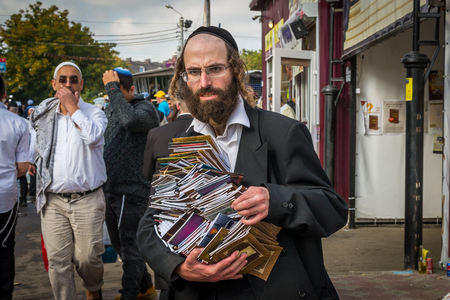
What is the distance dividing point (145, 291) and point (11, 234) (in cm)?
153

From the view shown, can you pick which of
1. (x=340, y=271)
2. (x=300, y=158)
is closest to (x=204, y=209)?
(x=300, y=158)

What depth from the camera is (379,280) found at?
17.2 ft

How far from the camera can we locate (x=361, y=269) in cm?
587

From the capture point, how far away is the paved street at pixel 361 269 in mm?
4867

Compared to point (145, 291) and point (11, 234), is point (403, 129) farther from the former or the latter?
point (11, 234)

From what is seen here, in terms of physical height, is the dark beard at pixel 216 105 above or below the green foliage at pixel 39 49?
below

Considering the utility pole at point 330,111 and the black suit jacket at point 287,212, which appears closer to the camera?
the black suit jacket at point 287,212

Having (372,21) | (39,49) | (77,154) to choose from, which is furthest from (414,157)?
(39,49)

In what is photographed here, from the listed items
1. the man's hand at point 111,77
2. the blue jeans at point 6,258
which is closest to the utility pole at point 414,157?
the man's hand at point 111,77

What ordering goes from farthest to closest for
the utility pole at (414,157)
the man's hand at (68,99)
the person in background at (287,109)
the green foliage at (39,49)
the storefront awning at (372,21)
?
the green foliage at (39,49) < the person in background at (287,109) < the storefront awning at (372,21) < the utility pole at (414,157) < the man's hand at (68,99)

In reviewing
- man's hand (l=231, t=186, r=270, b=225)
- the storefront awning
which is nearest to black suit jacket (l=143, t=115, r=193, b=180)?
man's hand (l=231, t=186, r=270, b=225)

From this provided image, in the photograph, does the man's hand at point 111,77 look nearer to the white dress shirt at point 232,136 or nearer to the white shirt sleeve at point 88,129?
the white shirt sleeve at point 88,129

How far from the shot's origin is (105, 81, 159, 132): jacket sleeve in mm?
4688

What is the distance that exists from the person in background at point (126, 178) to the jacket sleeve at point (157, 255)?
265 centimetres
